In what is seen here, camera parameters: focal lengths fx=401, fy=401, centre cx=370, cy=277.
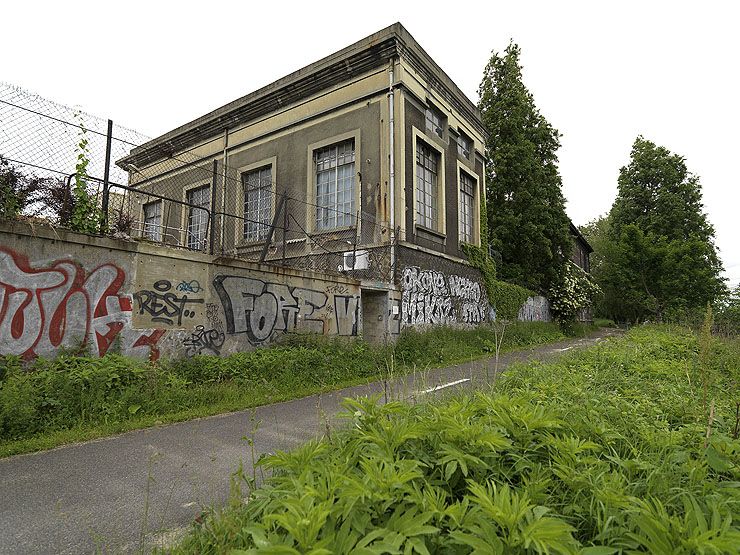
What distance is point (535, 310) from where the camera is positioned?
69.0 ft

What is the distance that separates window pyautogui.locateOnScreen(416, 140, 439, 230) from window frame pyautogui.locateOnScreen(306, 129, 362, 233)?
6.84 feet

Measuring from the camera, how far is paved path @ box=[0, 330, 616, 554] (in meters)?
2.77

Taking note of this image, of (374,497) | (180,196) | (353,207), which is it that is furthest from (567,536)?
(180,196)

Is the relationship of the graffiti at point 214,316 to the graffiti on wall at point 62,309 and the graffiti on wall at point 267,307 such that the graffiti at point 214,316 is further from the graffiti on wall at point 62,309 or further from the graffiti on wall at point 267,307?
the graffiti on wall at point 62,309

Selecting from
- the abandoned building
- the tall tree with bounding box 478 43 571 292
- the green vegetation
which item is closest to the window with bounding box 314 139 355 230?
the abandoned building

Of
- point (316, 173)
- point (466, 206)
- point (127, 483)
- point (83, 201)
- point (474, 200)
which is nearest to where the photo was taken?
point (127, 483)

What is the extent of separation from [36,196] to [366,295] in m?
8.08

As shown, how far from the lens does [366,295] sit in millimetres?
12258

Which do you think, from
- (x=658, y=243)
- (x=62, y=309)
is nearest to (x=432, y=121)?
(x=62, y=309)

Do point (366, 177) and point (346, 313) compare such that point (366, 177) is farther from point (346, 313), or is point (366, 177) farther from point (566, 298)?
point (566, 298)

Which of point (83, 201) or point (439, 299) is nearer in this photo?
point (83, 201)

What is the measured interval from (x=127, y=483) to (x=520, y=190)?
2195 centimetres

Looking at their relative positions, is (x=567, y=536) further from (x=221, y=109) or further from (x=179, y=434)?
(x=221, y=109)

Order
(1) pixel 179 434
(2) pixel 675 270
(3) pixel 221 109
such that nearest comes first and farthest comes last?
(1) pixel 179 434 → (3) pixel 221 109 → (2) pixel 675 270
